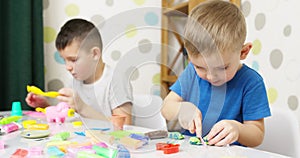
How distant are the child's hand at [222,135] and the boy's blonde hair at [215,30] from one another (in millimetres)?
141

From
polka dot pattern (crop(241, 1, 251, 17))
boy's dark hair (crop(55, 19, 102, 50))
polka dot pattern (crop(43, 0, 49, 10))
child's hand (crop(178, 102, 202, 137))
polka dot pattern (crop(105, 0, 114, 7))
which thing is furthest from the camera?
polka dot pattern (crop(105, 0, 114, 7))

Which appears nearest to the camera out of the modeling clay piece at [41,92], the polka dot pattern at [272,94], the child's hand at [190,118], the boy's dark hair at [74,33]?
the child's hand at [190,118]

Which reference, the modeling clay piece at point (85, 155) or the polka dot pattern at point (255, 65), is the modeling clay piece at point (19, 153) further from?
the polka dot pattern at point (255, 65)

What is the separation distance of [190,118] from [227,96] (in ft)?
0.61

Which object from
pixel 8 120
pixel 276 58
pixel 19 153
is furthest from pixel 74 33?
pixel 276 58

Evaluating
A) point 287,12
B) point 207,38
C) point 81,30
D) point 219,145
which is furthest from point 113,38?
point 287,12

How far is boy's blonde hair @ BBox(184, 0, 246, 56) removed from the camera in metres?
0.62

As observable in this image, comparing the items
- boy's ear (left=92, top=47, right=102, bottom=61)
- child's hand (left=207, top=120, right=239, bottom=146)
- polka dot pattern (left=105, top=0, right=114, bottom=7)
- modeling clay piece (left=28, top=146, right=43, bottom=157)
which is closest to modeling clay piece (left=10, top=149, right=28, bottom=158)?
modeling clay piece (left=28, top=146, right=43, bottom=157)

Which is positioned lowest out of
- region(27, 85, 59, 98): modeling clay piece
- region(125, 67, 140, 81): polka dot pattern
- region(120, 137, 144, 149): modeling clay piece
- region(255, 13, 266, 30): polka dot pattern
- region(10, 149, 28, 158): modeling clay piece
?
region(10, 149, 28, 158): modeling clay piece

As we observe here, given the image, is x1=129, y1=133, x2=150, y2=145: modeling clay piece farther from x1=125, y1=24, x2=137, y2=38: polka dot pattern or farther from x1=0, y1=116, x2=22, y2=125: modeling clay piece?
x1=0, y1=116, x2=22, y2=125: modeling clay piece

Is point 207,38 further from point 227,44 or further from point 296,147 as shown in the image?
point 296,147

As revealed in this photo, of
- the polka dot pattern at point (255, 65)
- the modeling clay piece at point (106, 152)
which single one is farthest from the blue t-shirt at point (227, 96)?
the polka dot pattern at point (255, 65)

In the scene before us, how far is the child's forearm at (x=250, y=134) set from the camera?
2.28 feet

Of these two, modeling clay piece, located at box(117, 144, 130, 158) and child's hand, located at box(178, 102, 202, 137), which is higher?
child's hand, located at box(178, 102, 202, 137)
